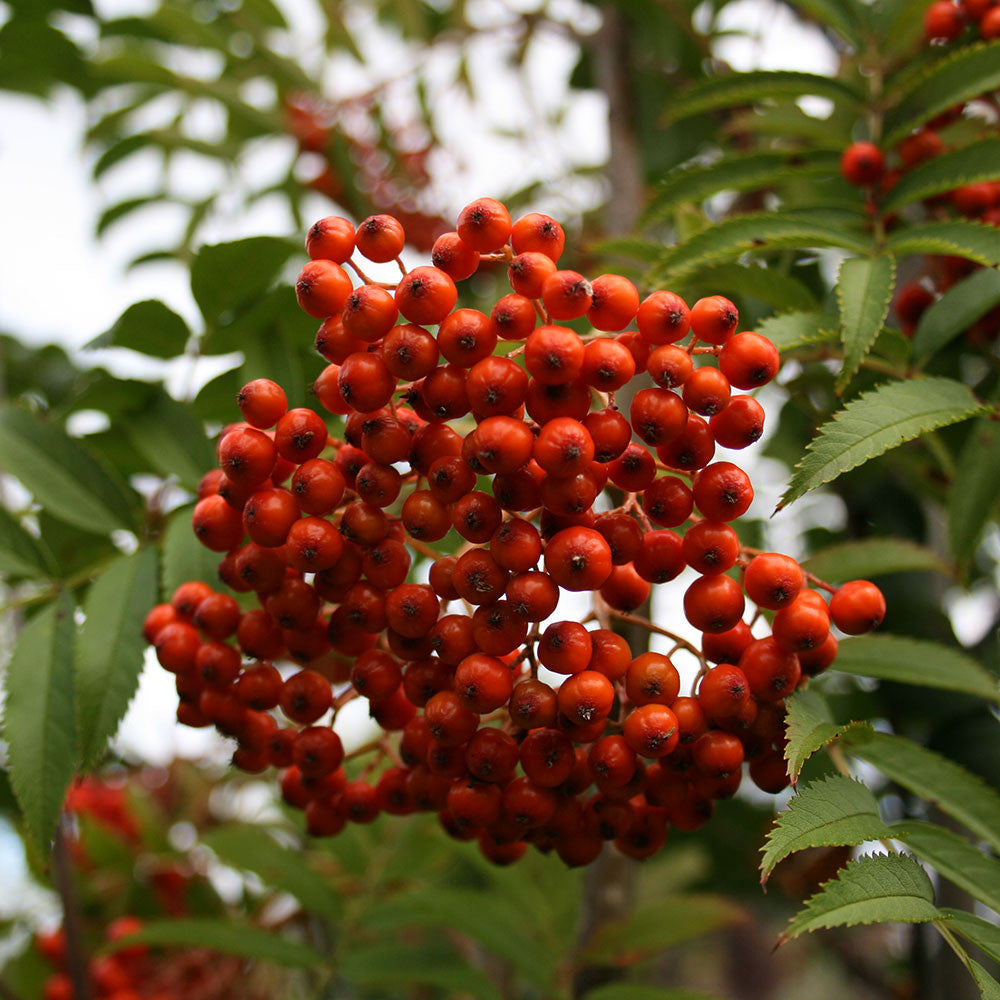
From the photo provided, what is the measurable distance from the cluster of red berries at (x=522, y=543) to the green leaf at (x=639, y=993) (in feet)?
1.79

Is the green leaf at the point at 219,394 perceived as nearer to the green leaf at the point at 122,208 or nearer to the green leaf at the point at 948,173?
the green leaf at the point at 948,173

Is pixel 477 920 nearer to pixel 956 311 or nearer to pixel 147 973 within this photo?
pixel 147 973

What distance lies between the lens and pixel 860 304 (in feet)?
4.54

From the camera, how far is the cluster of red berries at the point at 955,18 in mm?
1931

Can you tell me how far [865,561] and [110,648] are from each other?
1387 millimetres

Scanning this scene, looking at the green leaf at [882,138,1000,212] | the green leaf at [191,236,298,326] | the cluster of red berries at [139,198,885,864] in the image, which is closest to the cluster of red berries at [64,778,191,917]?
the green leaf at [191,236,298,326]

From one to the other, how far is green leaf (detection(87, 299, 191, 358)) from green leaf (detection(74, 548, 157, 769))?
0.46 m

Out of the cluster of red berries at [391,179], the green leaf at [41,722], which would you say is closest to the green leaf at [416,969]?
the green leaf at [41,722]

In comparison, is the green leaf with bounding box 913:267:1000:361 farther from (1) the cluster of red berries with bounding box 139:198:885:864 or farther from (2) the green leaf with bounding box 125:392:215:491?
(2) the green leaf with bounding box 125:392:215:491

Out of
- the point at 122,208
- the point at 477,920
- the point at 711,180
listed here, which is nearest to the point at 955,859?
the point at 477,920

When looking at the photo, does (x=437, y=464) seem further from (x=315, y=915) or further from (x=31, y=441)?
(x=315, y=915)

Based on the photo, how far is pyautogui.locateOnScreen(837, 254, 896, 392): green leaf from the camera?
52.3 inches

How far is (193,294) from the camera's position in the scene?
181 cm

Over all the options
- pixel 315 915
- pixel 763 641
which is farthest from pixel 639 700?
pixel 315 915
